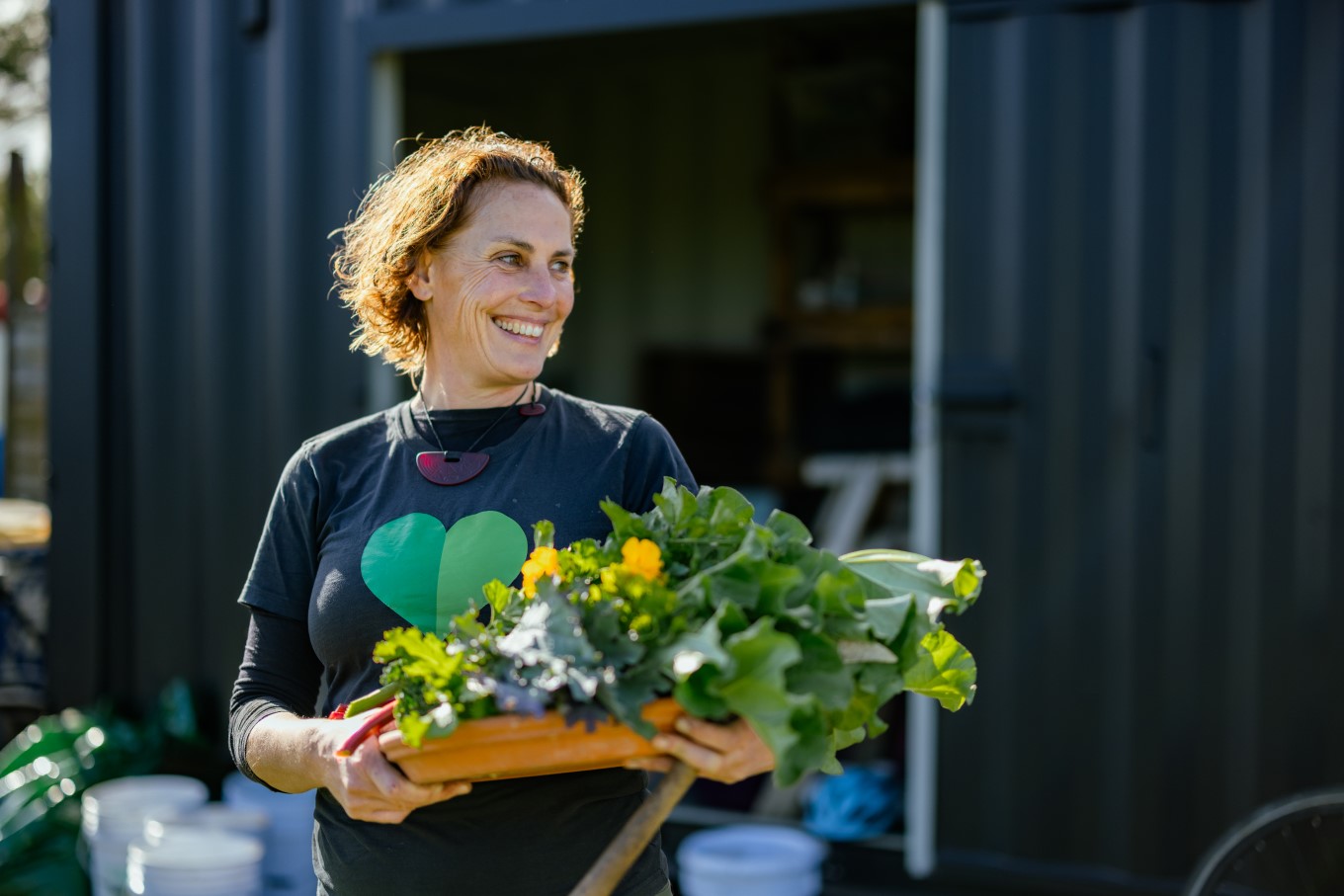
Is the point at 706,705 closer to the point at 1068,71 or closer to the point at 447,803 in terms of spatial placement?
the point at 447,803

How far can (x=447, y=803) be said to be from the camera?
5.83ft

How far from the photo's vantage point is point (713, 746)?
4.75 feet

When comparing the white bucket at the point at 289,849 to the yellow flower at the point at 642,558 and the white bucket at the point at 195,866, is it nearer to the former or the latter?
the white bucket at the point at 195,866

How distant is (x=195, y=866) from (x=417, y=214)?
8.71 ft

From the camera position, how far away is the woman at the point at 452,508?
1.78 m

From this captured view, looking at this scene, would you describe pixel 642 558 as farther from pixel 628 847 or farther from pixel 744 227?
pixel 744 227

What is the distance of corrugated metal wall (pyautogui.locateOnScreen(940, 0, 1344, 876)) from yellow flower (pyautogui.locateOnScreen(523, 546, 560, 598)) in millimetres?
2579

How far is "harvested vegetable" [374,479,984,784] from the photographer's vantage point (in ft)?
4.63

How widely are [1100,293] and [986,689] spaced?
1.15 m

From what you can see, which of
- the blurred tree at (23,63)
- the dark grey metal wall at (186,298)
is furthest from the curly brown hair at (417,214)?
the blurred tree at (23,63)

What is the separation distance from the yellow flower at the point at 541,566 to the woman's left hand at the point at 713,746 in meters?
0.22

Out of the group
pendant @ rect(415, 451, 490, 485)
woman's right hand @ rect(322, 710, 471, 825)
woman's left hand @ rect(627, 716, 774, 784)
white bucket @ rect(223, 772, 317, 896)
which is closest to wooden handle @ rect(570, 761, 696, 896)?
woman's left hand @ rect(627, 716, 774, 784)

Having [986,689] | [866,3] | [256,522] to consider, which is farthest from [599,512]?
[256,522]

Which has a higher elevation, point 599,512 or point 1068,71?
point 1068,71
